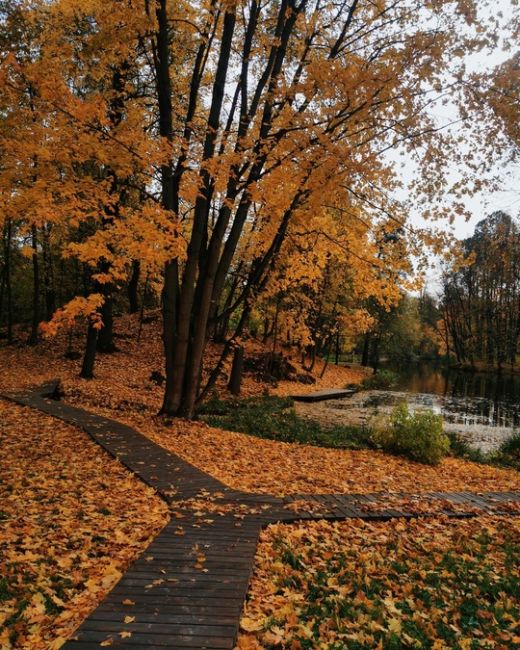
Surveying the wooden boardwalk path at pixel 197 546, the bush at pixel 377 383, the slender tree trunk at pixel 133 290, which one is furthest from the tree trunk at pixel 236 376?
the slender tree trunk at pixel 133 290

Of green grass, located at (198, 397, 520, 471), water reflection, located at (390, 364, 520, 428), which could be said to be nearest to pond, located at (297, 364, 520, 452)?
water reflection, located at (390, 364, 520, 428)

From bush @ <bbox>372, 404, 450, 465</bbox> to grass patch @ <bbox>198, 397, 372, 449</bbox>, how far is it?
52cm

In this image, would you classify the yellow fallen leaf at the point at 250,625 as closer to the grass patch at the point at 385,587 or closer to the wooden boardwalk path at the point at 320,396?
the grass patch at the point at 385,587

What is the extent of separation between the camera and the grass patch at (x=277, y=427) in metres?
10.5

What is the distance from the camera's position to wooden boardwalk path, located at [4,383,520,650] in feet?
9.99

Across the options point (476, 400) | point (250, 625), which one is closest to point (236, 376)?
point (476, 400)

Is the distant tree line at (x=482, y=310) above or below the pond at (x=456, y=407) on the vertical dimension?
above

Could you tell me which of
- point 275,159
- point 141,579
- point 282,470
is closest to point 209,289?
point 275,159

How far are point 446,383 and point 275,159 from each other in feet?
96.5

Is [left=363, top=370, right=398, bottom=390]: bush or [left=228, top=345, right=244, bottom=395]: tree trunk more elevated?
[left=228, top=345, right=244, bottom=395]: tree trunk

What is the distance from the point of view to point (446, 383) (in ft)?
112

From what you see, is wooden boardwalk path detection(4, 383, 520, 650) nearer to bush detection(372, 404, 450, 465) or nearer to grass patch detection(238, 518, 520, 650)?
grass patch detection(238, 518, 520, 650)

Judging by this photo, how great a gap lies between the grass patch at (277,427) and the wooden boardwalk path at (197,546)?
3.29 metres

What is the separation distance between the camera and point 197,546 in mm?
4324
